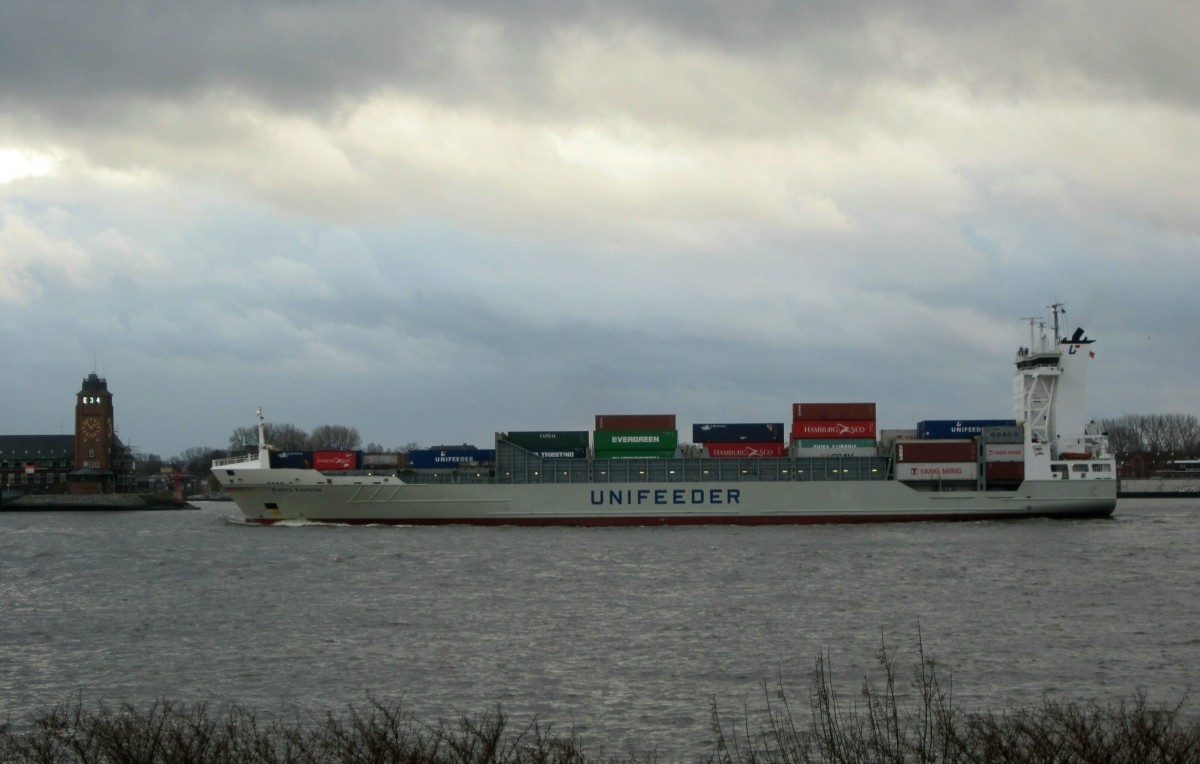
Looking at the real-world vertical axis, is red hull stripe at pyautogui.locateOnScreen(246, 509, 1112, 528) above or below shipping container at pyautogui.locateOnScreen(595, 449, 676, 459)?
below

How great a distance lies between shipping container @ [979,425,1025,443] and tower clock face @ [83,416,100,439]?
312 feet

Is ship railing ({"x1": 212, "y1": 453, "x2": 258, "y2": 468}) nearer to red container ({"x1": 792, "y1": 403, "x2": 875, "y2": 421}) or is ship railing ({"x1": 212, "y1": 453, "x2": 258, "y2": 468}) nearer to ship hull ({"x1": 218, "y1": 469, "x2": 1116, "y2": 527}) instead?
ship hull ({"x1": 218, "y1": 469, "x2": 1116, "y2": 527})

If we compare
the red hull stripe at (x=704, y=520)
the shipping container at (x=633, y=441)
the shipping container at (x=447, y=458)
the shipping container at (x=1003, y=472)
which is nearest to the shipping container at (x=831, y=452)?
the red hull stripe at (x=704, y=520)

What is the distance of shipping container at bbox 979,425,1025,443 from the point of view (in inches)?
2297

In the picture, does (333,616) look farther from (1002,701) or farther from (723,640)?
(1002,701)

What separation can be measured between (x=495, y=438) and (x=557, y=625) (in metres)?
33.9

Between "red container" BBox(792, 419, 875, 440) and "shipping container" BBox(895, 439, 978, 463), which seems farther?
"red container" BBox(792, 419, 875, 440)

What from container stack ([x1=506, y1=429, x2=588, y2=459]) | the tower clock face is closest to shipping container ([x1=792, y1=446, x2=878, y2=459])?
container stack ([x1=506, y1=429, x2=588, y2=459])

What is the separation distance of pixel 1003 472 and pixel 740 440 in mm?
13132

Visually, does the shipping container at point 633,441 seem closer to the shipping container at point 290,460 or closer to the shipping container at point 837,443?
the shipping container at point 837,443

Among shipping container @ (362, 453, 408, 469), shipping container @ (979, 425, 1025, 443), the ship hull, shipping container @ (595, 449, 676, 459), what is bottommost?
the ship hull

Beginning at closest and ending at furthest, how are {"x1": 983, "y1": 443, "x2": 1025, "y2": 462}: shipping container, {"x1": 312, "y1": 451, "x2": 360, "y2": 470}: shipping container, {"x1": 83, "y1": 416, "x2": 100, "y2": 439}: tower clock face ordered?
{"x1": 983, "y1": 443, "x2": 1025, "y2": 462}: shipping container, {"x1": 312, "y1": 451, "x2": 360, "y2": 470}: shipping container, {"x1": 83, "y1": 416, "x2": 100, "y2": 439}: tower clock face

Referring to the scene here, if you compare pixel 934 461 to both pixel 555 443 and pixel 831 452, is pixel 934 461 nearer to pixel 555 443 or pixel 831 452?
pixel 831 452

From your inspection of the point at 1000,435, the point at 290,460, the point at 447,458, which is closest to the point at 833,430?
the point at 1000,435
